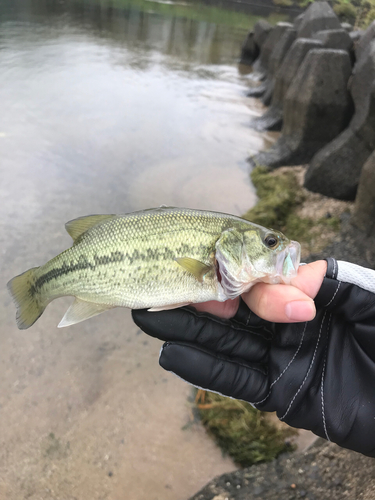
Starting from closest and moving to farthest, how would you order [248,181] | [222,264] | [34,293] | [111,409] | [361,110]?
[222,264] → [34,293] → [111,409] → [361,110] → [248,181]

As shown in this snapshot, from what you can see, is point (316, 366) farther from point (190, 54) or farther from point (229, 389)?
point (190, 54)

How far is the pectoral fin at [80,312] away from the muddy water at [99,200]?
69.5 inches

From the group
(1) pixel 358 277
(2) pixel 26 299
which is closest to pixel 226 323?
(1) pixel 358 277

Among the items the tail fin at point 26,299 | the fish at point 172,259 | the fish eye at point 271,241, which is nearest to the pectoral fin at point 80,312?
the fish at point 172,259

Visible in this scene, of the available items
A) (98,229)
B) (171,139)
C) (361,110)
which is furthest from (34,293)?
(171,139)

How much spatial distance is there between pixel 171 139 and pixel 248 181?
3.14 metres

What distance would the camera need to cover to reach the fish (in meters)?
2.39

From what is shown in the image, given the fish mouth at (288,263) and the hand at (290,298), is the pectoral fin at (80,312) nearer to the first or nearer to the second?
the hand at (290,298)

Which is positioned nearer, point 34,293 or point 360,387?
point 360,387

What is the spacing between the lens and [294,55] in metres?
10.3

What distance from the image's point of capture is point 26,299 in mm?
2760

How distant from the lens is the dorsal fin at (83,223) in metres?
2.67

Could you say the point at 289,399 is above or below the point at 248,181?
above

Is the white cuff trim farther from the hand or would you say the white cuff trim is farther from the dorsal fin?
the dorsal fin
